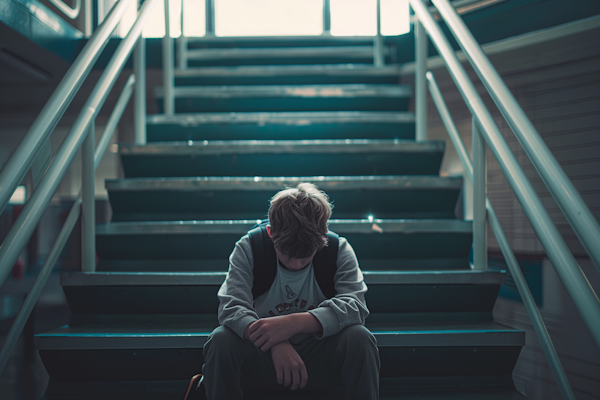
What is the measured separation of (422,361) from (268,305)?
0.50m

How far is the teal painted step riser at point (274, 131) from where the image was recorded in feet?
6.51

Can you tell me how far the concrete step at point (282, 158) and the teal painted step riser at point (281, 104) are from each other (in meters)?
0.49

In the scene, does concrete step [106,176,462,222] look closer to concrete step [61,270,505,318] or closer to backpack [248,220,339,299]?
concrete step [61,270,505,318]

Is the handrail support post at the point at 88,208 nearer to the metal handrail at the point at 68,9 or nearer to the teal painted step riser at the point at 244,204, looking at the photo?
the teal painted step riser at the point at 244,204

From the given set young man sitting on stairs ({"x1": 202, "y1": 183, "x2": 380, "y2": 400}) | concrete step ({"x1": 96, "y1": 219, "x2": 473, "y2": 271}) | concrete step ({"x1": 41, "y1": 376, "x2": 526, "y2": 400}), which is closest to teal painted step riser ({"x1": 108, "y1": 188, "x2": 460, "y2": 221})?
concrete step ({"x1": 96, "y1": 219, "x2": 473, "y2": 271})

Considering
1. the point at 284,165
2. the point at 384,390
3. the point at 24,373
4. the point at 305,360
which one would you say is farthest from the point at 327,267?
the point at 24,373

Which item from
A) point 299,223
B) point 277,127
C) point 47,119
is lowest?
point 299,223

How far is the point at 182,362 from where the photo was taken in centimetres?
121

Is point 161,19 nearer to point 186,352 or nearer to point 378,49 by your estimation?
point 378,49

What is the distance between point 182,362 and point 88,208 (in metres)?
0.60

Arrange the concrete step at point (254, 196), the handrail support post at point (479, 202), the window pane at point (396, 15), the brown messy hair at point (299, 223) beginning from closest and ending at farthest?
the brown messy hair at point (299, 223)
the handrail support post at point (479, 202)
the concrete step at point (254, 196)
the window pane at point (396, 15)

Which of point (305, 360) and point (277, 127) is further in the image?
point (277, 127)

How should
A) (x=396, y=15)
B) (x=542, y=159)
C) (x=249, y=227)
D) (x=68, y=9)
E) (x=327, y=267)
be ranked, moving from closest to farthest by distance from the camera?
(x=542, y=159) < (x=327, y=267) < (x=249, y=227) < (x=68, y=9) < (x=396, y=15)

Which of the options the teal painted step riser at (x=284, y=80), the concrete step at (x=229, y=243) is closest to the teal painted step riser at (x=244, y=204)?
the concrete step at (x=229, y=243)
